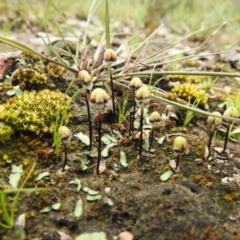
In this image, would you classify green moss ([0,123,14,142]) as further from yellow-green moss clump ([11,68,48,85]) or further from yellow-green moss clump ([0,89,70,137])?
yellow-green moss clump ([11,68,48,85])

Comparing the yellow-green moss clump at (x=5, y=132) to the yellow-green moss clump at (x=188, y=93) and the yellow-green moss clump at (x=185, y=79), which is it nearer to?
the yellow-green moss clump at (x=188, y=93)

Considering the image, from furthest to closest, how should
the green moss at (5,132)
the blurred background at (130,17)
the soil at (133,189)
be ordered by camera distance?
the blurred background at (130,17) < the green moss at (5,132) < the soil at (133,189)

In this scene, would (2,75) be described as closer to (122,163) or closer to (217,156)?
(122,163)

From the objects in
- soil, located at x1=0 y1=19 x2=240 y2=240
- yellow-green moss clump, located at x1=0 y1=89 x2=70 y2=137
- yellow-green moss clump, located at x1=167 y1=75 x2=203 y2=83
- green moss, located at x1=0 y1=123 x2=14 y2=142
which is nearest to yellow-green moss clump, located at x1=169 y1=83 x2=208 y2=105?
yellow-green moss clump, located at x1=167 y1=75 x2=203 y2=83

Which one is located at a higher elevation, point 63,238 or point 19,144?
point 19,144

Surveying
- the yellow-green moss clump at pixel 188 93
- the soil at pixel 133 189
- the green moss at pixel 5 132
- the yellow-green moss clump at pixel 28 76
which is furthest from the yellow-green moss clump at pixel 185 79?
the green moss at pixel 5 132

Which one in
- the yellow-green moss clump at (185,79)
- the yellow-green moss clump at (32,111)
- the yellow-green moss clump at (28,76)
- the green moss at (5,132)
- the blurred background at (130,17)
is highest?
the blurred background at (130,17)

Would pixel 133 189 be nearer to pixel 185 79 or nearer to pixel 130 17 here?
pixel 185 79

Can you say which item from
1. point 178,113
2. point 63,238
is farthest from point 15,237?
point 178,113
